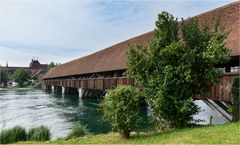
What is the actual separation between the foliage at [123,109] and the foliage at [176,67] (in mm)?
1121

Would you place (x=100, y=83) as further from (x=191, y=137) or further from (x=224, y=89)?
(x=191, y=137)

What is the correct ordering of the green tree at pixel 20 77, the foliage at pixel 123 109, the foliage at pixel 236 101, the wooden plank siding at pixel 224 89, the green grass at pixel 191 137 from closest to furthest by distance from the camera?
1. the green grass at pixel 191 137
2. the foliage at pixel 123 109
3. the foliage at pixel 236 101
4. the wooden plank siding at pixel 224 89
5. the green tree at pixel 20 77

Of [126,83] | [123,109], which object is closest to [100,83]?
[126,83]

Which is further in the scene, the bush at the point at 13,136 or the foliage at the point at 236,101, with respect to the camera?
the bush at the point at 13,136

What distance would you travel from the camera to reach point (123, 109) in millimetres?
9992

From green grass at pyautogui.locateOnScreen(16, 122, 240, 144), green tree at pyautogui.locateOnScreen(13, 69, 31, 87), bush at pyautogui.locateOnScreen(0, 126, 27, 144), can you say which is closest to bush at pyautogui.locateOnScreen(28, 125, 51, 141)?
bush at pyautogui.locateOnScreen(0, 126, 27, 144)

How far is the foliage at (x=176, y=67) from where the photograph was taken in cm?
1084

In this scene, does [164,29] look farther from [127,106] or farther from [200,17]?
[200,17]

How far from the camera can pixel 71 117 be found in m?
21.2

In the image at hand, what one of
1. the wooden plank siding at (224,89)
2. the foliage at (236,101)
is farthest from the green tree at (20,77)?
the foliage at (236,101)

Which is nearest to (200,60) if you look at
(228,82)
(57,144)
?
(228,82)

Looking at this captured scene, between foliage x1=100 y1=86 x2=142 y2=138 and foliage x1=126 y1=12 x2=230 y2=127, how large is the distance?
3.68 feet

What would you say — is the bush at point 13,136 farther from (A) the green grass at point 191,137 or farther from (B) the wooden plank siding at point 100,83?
(B) the wooden plank siding at point 100,83

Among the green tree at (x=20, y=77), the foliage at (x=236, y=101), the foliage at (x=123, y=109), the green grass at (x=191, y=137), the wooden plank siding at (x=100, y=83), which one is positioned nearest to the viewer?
the green grass at (x=191, y=137)
